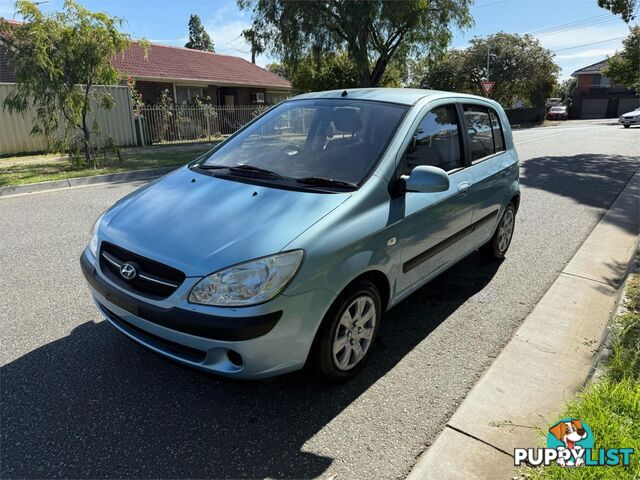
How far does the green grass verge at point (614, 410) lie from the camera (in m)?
2.07

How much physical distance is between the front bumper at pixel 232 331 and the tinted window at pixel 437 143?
4.26 feet

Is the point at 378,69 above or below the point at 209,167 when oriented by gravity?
above

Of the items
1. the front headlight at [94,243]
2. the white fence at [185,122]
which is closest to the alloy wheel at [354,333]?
the front headlight at [94,243]

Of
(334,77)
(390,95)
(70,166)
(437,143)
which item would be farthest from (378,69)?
(437,143)

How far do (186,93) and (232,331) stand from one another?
2508 centimetres

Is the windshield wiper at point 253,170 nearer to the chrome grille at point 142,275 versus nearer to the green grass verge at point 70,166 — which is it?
the chrome grille at point 142,275

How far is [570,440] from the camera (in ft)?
7.52

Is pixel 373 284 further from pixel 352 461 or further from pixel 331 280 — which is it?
pixel 352 461

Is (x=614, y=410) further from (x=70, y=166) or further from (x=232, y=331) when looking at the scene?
(x=70, y=166)

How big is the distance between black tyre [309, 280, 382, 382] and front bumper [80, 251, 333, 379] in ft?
0.38

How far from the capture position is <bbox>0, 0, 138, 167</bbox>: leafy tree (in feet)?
33.8

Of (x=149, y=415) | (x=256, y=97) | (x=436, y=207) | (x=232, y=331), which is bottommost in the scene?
(x=149, y=415)

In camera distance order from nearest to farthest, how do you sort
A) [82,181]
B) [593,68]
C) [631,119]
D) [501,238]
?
[501,238]
[82,181]
[631,119]
[593,68]

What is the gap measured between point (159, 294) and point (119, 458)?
0.81 meters
